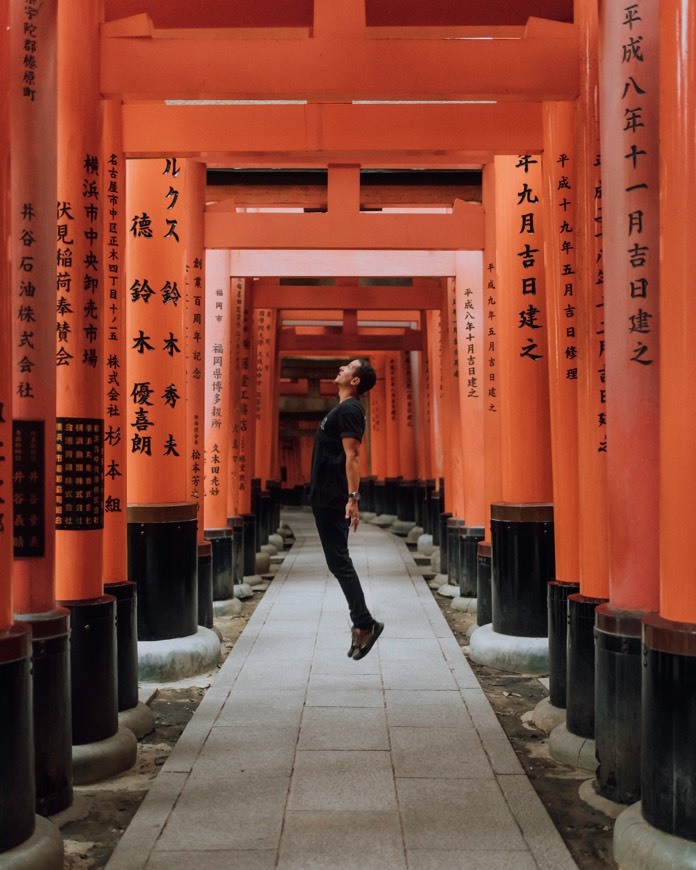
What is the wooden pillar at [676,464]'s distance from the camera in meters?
2.70

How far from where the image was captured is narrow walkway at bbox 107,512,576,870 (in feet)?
9.87

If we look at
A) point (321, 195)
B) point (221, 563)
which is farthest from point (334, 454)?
point (321, 195)

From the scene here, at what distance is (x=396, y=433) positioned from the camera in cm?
2005

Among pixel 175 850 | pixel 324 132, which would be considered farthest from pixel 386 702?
pixel 324 132

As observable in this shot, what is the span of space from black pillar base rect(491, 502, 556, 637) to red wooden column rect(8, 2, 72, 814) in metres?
3.33

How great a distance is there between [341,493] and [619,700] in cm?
220

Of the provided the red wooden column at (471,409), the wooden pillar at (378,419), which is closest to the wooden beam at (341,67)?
the red wooden column at (471,409)

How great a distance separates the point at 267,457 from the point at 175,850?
469 inches

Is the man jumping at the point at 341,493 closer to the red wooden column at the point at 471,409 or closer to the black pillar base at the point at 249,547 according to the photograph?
the red wooden column at the point at 471,409

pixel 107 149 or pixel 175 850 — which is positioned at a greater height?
pixel 107 149

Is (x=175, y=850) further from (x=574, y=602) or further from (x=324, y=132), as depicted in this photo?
(x=324, y=132)

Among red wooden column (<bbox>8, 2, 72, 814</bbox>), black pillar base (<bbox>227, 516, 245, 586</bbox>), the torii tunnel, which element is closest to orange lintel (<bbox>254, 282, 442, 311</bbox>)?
black pillar base (<bbox>227, 516, 245, 586</bbox>)

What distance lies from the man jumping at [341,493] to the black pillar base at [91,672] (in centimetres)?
152

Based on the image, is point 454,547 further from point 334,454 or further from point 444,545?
point 334,454
